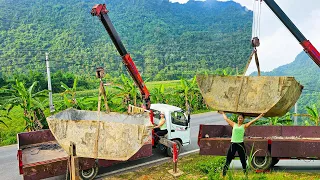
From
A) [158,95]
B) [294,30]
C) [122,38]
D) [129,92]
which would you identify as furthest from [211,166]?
[122,38]

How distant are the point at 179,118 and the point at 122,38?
2070 inches

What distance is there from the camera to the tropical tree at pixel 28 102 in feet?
42.8

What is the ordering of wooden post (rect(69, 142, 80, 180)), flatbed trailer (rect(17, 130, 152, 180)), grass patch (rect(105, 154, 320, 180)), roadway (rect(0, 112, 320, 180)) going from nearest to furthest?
wooden post (rect(69, 142, 80, 180)) → flatbed trailer (rect(17, 130, 152, 180)) → grass patch (rect(105, 154, 320, 180)) → roadway (rect(0, 112, 320, 180))

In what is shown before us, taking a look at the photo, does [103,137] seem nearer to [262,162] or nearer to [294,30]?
[262,162]

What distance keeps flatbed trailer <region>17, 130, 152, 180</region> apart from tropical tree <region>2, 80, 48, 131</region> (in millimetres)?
3565

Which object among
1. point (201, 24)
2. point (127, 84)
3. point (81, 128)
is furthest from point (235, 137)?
point (201, 24)

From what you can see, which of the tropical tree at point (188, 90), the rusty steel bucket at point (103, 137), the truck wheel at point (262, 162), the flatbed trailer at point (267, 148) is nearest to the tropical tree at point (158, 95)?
the tropical tree at point (188, 90)

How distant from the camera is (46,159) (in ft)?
27.8

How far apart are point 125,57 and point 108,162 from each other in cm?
424

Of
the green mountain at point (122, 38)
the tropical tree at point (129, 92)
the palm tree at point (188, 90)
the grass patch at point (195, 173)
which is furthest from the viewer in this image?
the green mountain at point (122, 38)

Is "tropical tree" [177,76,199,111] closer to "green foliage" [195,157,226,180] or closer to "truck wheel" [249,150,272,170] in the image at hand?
"green foliage" [195,157,226,180]

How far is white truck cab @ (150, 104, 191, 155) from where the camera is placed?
10.2 metres

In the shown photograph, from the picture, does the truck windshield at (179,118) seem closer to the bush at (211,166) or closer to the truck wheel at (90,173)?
the bush at (211,166)

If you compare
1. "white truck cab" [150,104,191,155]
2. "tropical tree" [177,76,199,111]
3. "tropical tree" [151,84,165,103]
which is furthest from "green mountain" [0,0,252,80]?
"white truck cab" [150,104,191,155]
